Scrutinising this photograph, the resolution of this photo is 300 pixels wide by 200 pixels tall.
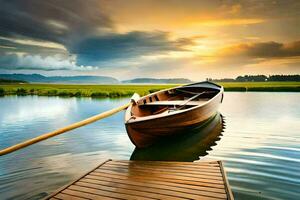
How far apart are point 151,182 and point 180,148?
13.2 ft

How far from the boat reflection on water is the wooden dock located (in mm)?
1807

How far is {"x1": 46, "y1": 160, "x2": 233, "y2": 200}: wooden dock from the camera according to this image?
4.34 m

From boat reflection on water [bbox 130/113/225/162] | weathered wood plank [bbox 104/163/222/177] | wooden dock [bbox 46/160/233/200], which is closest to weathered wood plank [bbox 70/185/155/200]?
wooden dock [bbox 46/160/233/200]

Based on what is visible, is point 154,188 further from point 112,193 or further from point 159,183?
point 112,193

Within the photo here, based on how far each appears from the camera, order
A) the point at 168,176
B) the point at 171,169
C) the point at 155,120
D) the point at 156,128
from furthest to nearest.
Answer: the point at 156,128
the point at 155,120
the point at 171,169
the point at 168,176

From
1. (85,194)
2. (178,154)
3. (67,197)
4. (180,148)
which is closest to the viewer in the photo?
(67,197)

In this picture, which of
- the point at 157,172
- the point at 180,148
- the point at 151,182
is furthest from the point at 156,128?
the point at 151,182

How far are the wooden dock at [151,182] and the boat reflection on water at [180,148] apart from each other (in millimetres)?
1807

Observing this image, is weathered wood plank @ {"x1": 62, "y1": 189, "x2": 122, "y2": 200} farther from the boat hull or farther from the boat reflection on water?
the boat reflection on water

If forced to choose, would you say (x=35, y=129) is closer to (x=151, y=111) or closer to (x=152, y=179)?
(x=151, y=111)

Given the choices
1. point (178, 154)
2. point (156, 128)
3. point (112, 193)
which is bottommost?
point (178, 154)

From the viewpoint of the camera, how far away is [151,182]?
4.95 m

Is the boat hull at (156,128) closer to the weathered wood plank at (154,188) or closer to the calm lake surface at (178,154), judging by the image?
the calm lake surface at (178,154)

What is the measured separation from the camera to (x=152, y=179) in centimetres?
511
